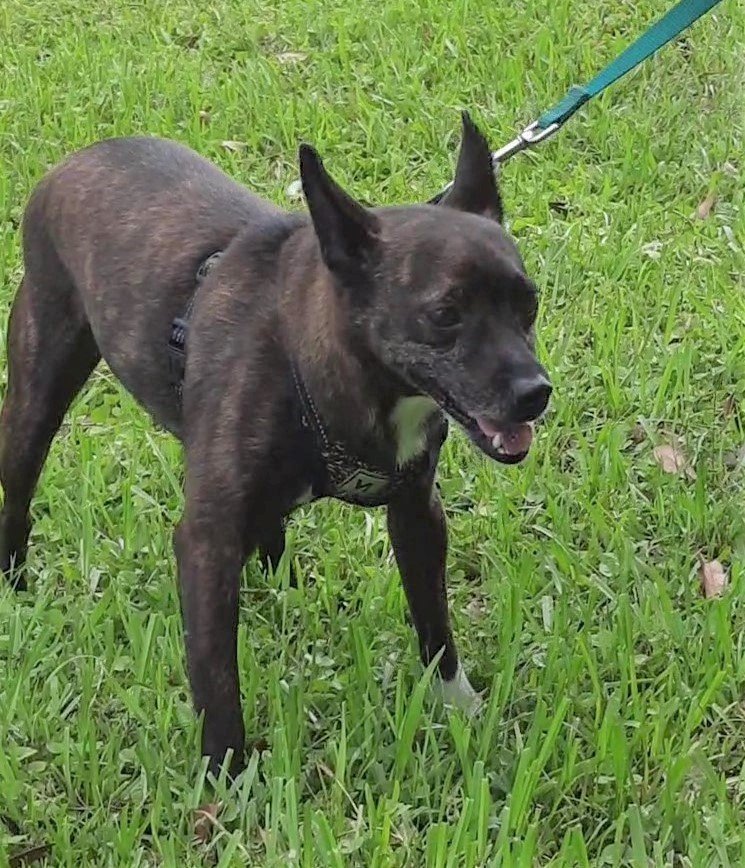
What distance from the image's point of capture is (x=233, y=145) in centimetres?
612

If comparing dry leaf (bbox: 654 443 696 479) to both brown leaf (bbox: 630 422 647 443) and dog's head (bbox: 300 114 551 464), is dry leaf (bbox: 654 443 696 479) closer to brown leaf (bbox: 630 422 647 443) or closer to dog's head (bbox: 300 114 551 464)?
brown leaf (bbox: 630 422 647 443)

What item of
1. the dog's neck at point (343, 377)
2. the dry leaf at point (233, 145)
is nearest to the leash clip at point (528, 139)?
the dog's neck at point (343, 377)

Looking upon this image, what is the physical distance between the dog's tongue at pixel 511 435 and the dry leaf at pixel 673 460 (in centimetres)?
154

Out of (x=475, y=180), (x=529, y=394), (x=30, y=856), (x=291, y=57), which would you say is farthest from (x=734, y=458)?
(x=291, y=57)

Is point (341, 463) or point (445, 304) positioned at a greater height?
point (445, 304)

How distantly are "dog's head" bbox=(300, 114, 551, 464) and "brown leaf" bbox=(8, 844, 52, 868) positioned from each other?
1.21m

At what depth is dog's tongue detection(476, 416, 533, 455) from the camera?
2.61 meters

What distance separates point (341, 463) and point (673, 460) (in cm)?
161

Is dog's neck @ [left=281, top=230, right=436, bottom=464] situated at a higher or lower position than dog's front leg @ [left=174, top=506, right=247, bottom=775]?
higher

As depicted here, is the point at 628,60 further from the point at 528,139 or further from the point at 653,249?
the point at 653,249

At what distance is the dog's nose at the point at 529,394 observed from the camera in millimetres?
2516

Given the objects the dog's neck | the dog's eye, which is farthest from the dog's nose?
the dog's neck

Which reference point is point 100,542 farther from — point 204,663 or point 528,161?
point 528,161

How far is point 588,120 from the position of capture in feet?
19.9
